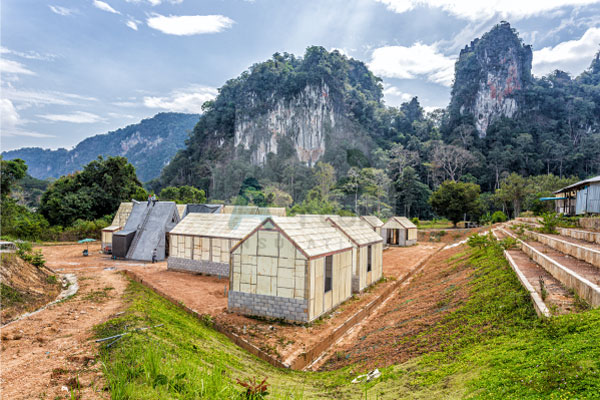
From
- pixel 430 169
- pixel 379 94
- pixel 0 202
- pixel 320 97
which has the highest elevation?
pixel 379 94

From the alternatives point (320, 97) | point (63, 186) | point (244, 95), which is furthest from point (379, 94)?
point (63, 186)

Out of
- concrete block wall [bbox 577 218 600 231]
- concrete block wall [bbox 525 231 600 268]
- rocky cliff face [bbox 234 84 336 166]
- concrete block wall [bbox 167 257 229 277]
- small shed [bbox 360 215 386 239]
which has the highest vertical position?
rocky cliff face [bbox 234 84 336 166]

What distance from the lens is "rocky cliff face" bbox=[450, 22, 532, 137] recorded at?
262 feet

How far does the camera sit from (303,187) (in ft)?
243

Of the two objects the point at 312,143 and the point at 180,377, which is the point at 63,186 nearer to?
the point at 180,377

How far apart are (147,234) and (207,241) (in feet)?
23.7

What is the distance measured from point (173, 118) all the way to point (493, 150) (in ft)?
496

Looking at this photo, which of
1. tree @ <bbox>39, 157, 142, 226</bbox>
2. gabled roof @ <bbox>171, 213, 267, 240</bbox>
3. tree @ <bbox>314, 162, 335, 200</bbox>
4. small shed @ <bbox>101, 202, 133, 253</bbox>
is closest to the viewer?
gabled roof @ <bbox>171, 213, 267, 240</bbox>

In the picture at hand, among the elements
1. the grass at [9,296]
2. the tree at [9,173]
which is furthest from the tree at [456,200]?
the tree at [9,173]

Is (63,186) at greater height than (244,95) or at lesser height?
lesser

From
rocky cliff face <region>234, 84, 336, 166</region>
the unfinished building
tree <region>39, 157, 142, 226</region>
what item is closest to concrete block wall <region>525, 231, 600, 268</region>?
the unfinished building

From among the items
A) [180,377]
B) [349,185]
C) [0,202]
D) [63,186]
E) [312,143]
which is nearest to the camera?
[180,377]

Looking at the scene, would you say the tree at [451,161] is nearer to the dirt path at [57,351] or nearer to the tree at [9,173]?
the tree at [9,173]

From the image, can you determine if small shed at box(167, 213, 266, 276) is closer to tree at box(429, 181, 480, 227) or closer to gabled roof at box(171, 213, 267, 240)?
gabled roof at box(171, 213, 267, 240)
